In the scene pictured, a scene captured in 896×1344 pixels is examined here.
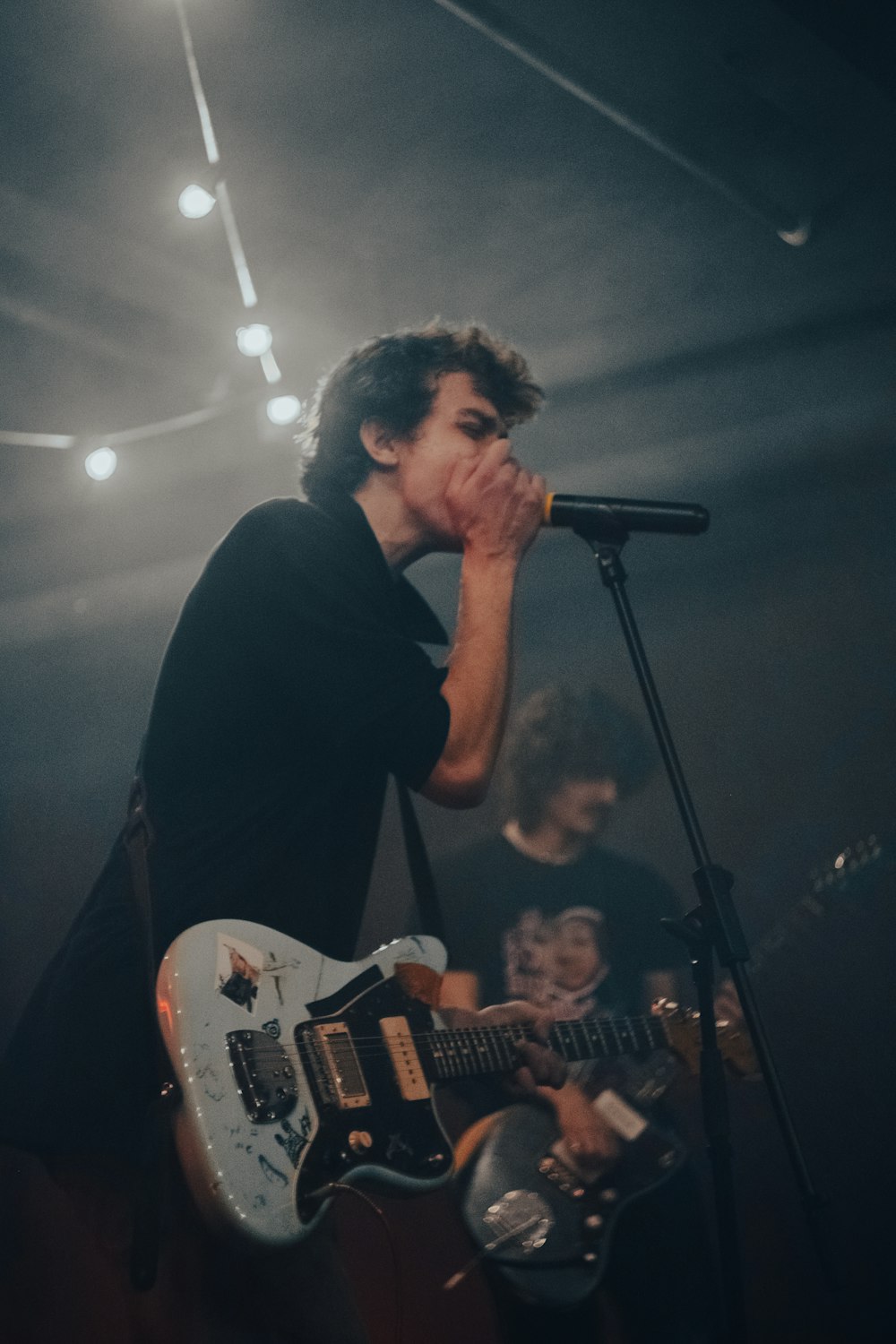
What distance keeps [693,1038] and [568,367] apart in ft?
6.42

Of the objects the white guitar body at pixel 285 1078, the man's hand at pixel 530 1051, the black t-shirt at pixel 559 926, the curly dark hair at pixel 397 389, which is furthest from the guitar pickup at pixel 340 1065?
the black t-shirt at pixel 559 926

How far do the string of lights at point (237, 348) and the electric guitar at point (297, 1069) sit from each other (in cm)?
199

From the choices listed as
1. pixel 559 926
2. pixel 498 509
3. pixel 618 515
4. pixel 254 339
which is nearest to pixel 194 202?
pixel 254 339

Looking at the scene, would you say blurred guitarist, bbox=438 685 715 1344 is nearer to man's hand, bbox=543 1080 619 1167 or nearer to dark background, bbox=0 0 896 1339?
man's hand, bbox=543 1080 619 1167

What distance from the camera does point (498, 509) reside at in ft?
4.99

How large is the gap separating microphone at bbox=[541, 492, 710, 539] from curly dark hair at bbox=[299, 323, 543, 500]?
44 centimetres

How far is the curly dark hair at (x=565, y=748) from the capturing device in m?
2.79

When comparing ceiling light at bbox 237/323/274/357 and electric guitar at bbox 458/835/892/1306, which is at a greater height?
ceiling light at bbox 237/323/274/357

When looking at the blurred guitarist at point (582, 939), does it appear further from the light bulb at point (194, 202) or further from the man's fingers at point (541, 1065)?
the light bulb at point (194, 202)

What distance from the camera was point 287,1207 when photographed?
1053 millimetres

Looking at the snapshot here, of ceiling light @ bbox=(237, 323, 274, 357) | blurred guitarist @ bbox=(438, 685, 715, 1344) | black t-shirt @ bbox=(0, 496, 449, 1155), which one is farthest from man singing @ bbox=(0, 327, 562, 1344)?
ceiling light @ bbox=(237, 323, 274, 357)

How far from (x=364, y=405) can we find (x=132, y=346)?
4.10ft

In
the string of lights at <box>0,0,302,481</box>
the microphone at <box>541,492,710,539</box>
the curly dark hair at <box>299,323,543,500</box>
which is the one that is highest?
the string of lights at <box>0,0,302,481</box>

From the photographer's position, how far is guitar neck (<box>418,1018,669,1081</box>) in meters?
1.38
